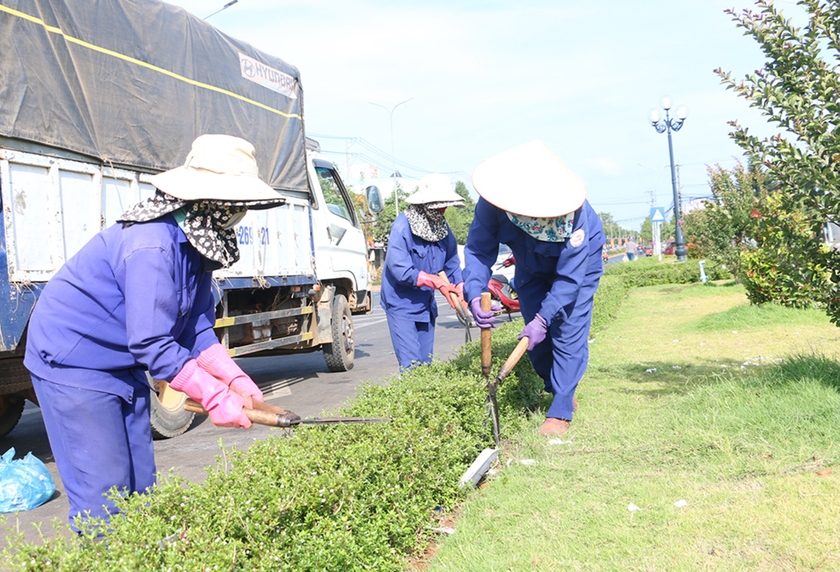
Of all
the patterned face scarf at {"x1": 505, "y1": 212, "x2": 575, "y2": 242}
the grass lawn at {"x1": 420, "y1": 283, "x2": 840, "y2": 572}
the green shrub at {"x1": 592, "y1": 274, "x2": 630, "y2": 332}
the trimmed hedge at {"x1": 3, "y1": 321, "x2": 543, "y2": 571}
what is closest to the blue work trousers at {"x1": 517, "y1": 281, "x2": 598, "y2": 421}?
the grass lawn at {"x1": 420, "y1": 283, "x2": 840, "y2": 572}

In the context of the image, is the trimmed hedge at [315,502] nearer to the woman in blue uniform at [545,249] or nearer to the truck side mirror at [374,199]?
the woman in blue uniform at [545,249]

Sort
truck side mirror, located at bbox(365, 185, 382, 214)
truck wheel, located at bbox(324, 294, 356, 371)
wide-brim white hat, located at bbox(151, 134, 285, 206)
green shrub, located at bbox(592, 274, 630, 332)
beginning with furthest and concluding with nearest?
green shrub, located at bbox(592, 274, 630, 332) → truck side mirror, located at bbox(365, 185, 382, 214) → truck wheel, located at bbox(324, 294, 356, 371) → wide-brim white hat, located at bbox(151, 134, 285, 206)

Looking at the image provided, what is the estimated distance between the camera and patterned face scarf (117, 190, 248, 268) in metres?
3.01

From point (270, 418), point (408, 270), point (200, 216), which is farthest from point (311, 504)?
point (408, 270)

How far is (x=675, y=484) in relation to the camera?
382 cm

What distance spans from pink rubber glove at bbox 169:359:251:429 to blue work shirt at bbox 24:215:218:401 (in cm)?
5

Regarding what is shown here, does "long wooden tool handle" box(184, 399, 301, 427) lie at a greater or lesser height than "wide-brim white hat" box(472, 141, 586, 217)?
lesser

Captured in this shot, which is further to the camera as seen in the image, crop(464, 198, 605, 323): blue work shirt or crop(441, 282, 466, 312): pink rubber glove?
crop(441, 282, 466, 312): pink rubber glove

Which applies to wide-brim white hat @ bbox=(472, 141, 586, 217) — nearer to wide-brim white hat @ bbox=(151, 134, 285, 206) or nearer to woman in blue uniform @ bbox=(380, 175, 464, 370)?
woman in blue uniform @ bbox=(380, 175, 464, 370)

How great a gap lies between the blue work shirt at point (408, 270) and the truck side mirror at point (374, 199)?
3.76m

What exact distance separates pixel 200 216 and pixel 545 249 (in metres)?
2.50

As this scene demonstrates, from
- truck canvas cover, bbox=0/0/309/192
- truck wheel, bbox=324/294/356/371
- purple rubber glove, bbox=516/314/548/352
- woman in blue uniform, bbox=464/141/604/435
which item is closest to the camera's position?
woman in blue uniform, bbox=464/141/604/435

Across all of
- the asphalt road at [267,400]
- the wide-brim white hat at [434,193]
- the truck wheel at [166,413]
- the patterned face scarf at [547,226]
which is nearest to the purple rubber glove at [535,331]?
the patterned face scarf at [547,226]

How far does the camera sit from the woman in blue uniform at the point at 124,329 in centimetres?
290
